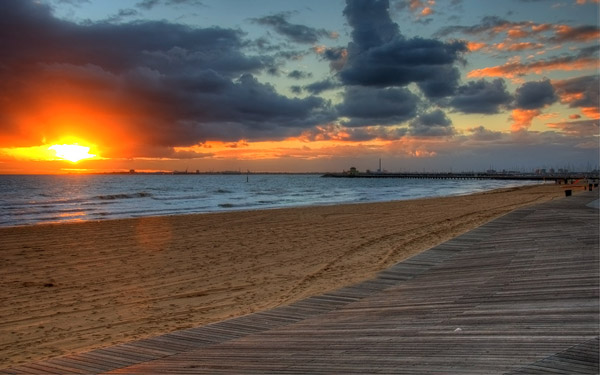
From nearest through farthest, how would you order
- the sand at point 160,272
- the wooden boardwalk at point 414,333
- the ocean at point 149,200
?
the wooden boardwalk at point 414,333 < the sand at point 160,272 < the ocean at point 149,200

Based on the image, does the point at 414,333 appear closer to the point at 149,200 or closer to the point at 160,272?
the point at 160,272

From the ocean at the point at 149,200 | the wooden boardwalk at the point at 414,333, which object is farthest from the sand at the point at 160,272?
the ocean at the point at 149,200

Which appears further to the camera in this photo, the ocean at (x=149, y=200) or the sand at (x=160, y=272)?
the ocean at (x=149, y=200)

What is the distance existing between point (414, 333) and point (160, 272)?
336 inches

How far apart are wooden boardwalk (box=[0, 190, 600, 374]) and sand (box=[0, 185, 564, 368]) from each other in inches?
73.1

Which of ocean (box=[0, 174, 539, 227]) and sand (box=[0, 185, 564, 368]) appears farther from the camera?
ocean (box=[0, 174, 539, 227])

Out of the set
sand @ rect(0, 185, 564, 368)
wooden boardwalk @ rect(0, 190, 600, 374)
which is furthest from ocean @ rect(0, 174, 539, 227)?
wooden boardwalk @ rect(0, 190, 600, 374)

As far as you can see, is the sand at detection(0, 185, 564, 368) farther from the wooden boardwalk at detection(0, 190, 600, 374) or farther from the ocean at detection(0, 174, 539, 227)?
the ocean at detection(0, 174, 539, 227)

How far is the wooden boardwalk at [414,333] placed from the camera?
418cm

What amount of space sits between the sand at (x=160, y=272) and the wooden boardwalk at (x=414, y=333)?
73.1 inches

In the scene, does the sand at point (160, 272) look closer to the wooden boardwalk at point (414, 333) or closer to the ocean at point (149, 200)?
the wooden boardwalk at point (414, 333)

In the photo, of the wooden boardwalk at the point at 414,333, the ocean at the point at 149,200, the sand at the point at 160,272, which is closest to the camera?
the wooden boardwalk at the point at 414,333

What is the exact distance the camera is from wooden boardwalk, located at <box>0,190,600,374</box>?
418 centimetres

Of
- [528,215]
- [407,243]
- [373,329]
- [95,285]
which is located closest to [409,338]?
[373,329]
